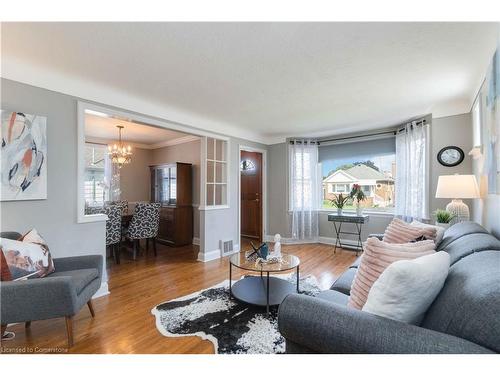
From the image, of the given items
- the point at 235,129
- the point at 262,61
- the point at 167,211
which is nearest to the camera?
the point at 262,61

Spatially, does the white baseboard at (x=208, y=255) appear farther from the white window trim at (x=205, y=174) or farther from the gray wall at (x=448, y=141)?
the gray wall at (x=448, y=141)

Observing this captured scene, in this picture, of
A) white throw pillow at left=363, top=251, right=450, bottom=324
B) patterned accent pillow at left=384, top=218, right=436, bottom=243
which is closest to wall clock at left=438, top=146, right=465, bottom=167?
patterned accent pillow at left=384, top=218, right=436, bottom=243

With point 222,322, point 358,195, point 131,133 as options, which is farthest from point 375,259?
point 131,133

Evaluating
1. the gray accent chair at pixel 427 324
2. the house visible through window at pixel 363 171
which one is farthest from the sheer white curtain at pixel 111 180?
the gray accent chair at pixel 427 324

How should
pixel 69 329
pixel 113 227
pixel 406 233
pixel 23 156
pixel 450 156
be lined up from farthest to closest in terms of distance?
pixel 113 227 < pixel 450 156 < pixel 23 156 < pixel 406 233 < pixel 69 329

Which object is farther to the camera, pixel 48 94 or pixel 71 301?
pixel 48 94

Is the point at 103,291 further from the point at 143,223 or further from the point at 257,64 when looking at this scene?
the point at 257,64

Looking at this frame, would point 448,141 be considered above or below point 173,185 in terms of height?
above

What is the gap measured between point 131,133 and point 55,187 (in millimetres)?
2841

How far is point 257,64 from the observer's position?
220 cm

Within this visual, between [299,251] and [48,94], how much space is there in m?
4.18
